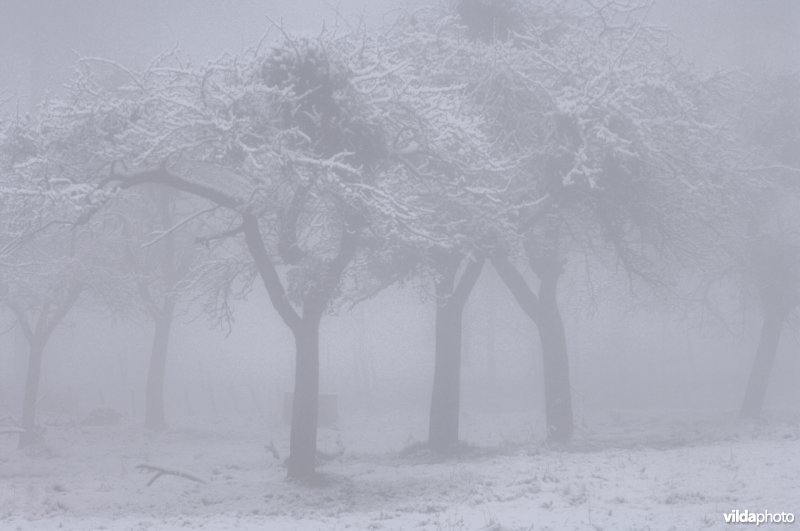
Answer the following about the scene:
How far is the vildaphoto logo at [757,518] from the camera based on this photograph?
11281 millimetres

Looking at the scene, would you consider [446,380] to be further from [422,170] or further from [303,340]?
[422,170]

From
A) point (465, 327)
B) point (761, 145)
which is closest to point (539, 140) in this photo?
point (761, 145)

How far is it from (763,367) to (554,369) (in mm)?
11345

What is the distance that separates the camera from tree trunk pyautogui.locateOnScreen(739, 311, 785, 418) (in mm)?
30203

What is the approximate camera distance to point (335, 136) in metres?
16.6

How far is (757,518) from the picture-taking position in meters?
11.5

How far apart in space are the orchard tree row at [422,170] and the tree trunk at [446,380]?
5 cm

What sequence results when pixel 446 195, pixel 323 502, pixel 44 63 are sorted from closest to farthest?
pixel 323 502 < pixel 446 195 < pixel 44 63

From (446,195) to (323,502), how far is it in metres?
7.43

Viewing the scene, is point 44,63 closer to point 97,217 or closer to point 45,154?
point 97,217

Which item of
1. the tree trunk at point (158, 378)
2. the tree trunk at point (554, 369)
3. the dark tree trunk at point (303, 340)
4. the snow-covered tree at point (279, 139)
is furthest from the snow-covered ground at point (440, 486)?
the tree trunk at point (158, 378)

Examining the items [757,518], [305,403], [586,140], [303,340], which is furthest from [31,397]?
[757,518]

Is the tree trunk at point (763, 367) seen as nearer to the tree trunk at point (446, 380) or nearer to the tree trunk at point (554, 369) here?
the tree trunk at point (554, 369)

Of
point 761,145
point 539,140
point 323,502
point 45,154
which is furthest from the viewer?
point 761,145
